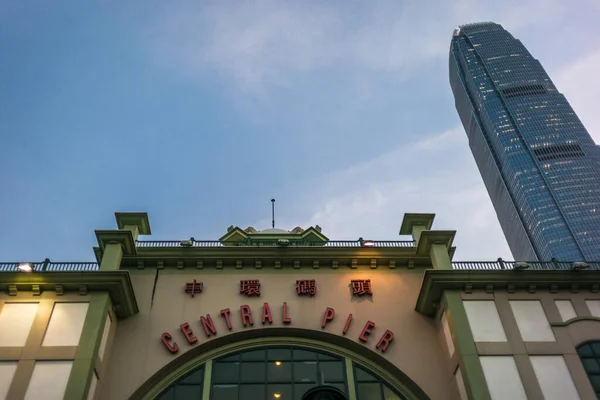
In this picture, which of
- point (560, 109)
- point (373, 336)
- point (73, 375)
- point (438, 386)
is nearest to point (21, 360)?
point (73, 375)

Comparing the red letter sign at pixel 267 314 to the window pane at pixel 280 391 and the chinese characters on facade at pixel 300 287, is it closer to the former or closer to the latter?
the chinese characters on facade at pixel 300 287

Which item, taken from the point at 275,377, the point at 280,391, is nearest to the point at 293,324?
the point at 275,377

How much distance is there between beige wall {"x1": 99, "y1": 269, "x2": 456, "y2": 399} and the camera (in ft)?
71.5

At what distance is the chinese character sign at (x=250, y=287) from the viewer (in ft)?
79.0

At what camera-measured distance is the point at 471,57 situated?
7771 inches

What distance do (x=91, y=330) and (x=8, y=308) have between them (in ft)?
11.7

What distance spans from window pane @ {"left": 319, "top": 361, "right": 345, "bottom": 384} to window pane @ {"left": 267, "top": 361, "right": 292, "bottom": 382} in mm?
1275

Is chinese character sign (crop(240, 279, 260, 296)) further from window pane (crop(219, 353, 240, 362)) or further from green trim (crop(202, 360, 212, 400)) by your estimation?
green trim (crop(202, 360, 212, 400))

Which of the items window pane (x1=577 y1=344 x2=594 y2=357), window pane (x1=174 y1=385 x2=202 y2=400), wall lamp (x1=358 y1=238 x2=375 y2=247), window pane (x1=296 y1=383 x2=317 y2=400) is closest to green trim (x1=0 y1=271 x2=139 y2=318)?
window pane (x1=174 y1=385 x2=202 y2=400)

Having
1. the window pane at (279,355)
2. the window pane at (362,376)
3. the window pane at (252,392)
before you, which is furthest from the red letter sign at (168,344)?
the window pane at (362,376)

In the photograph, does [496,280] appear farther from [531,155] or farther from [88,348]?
[531,155]

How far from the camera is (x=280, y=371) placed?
21.8 metres

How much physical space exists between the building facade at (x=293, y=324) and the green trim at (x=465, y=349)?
5 cm

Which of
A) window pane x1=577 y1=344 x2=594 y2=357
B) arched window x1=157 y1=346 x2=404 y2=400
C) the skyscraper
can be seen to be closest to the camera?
arched window x1=157 y1=346 x2=404 y2=400
